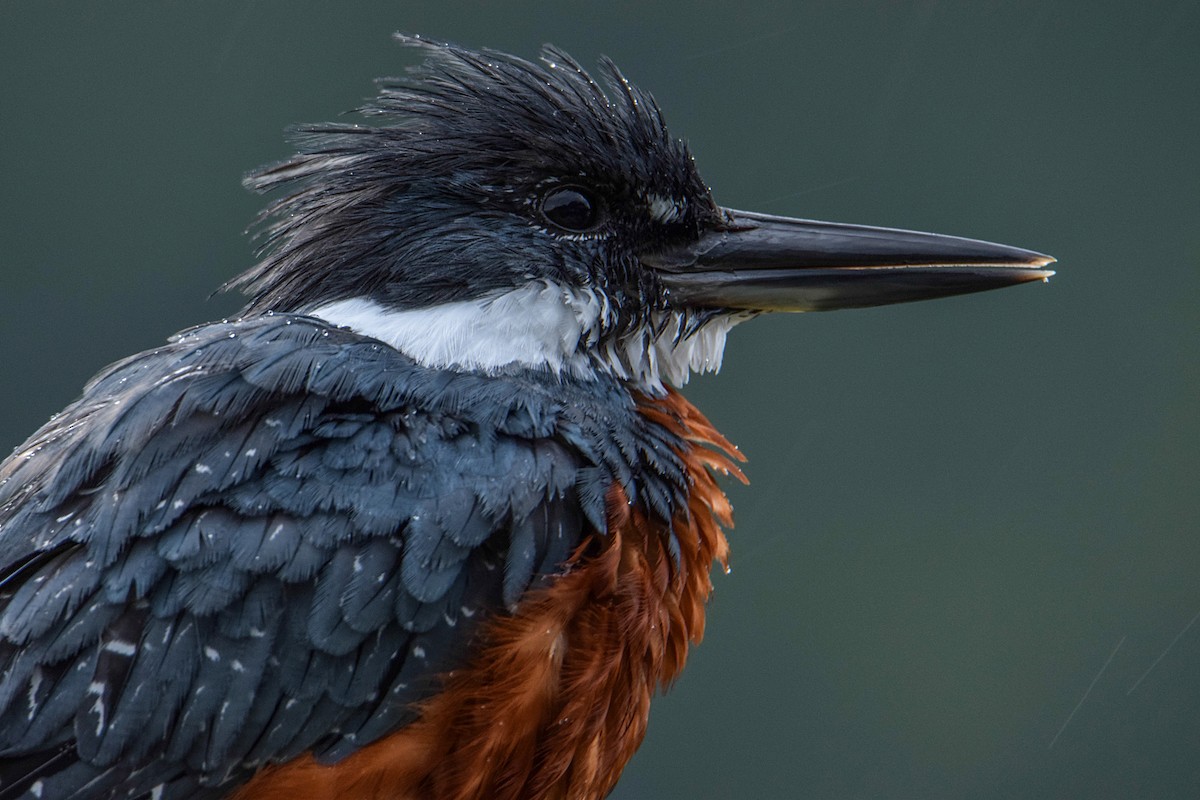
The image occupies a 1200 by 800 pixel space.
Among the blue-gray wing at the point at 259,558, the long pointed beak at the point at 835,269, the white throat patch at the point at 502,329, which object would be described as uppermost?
the long pointed beak at the point at 835,269

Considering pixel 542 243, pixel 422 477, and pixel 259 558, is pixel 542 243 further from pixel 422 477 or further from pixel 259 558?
pixel 259 558

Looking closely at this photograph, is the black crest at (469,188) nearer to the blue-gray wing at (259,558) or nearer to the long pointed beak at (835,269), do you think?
the long pointed beak at (835,269)

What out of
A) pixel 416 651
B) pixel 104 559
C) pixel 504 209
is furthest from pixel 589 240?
pixel 104 559

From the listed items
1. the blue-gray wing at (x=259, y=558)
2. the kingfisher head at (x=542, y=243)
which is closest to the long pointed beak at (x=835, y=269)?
the kingfisher head at (x=542, y=243)

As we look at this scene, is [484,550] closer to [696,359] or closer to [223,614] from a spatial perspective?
[223,614]

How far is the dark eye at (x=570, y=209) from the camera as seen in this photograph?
1484 mm

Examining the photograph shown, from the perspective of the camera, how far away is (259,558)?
123cm

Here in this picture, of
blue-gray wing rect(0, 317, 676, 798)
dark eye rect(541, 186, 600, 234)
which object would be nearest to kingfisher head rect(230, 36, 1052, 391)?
dark eye rect(541, 186, 600, 234)

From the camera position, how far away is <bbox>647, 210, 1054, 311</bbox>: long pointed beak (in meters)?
1.56

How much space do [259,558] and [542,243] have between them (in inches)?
18.8

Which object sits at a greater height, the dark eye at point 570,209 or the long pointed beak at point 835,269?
the dark eye at point 570,209

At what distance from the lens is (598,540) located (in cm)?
133

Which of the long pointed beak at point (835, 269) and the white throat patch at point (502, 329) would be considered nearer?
the white throat patch at point (502, 329)

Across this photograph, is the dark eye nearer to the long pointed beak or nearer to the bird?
the bird
